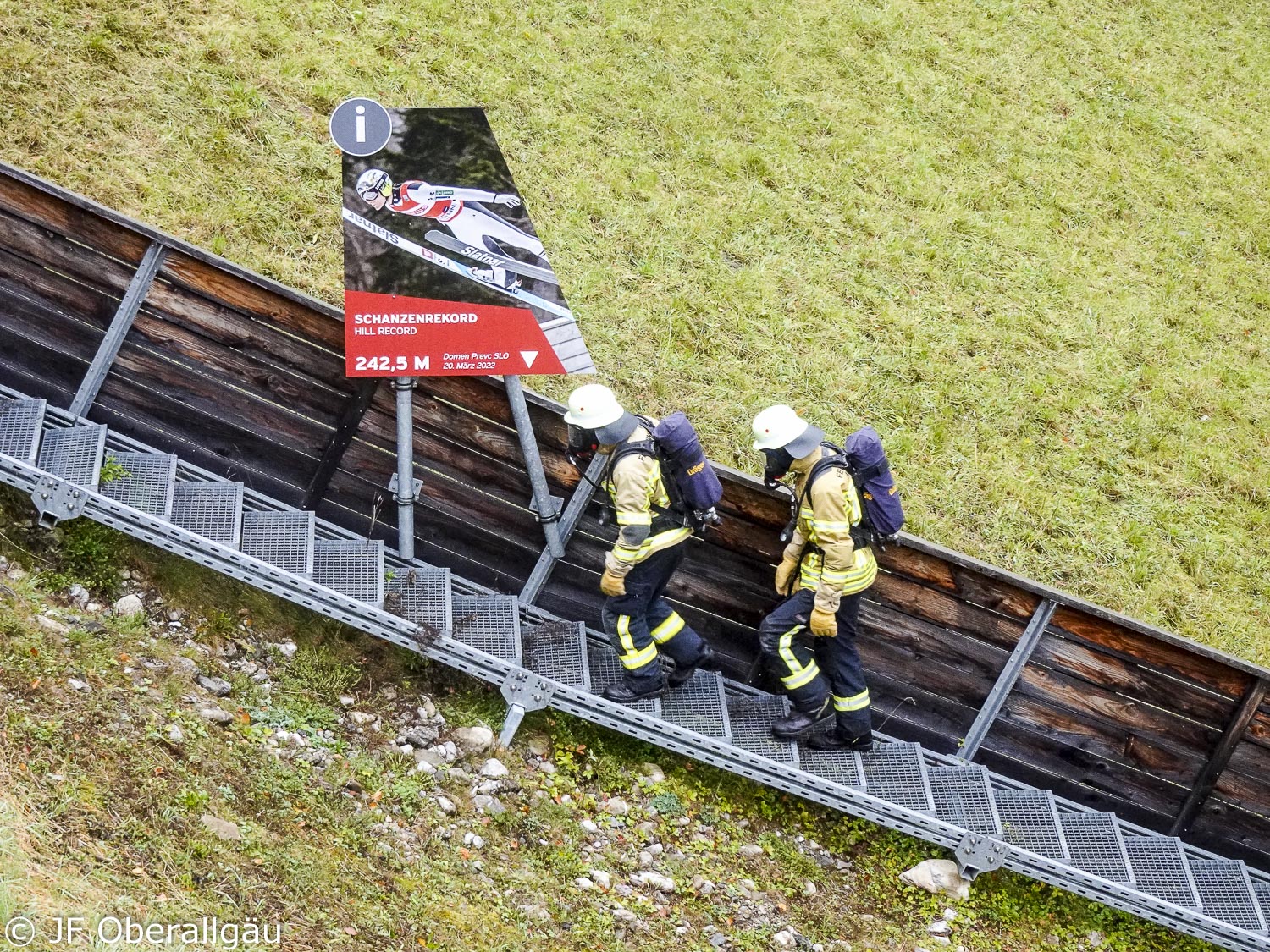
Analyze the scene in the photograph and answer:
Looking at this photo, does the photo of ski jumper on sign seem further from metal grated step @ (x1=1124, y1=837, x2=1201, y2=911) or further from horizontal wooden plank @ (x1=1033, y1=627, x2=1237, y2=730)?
metal grated step @ (x1=1124, y1=837, x2=1201, y2=911)

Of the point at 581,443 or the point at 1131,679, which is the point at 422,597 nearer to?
the point at 581,443

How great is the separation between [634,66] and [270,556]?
724cm

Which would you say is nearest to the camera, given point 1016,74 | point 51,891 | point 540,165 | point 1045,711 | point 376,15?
point 51,891

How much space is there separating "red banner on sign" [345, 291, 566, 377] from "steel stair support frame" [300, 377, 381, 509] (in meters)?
0.50

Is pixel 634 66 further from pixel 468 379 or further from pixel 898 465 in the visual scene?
pixel 468 379

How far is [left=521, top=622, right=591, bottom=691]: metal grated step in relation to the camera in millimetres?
6957

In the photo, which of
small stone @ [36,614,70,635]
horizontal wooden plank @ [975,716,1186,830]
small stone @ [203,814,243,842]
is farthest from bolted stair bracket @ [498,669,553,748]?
horizontal wooden plank @ [975,716,1186,830]

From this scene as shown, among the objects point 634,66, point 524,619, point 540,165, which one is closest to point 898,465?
point 524,619

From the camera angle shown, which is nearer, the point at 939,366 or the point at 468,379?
the point at 468,379

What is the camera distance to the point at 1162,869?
23.1 ft

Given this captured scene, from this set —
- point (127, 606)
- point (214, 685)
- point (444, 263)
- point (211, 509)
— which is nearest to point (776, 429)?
point (444, 263)

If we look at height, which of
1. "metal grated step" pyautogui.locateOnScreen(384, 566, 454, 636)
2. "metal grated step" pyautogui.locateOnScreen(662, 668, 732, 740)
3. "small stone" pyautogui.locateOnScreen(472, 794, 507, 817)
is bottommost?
"small stone" pyautogui.locateOnScreen(472, 794, 507, 817)

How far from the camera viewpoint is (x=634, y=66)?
1170cm

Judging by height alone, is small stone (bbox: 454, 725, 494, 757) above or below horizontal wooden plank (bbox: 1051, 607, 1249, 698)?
below
